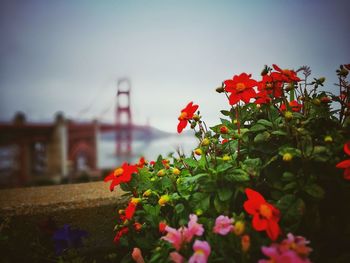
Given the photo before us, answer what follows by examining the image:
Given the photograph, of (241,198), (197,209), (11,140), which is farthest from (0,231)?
(11,140)

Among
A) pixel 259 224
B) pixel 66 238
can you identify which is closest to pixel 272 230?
pixel 259 224

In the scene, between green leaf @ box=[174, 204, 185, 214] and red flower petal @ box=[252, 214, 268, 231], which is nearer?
red flower petal @ box=[252, 214, 268, 231]

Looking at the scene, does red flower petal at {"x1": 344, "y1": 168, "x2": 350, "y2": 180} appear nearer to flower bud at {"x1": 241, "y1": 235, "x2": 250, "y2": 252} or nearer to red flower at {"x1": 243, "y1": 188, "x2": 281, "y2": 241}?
red flower at {"x1": 243, "y1": 188, "x2": 281, "y2": 241}

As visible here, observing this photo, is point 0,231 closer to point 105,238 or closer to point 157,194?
point 105,238

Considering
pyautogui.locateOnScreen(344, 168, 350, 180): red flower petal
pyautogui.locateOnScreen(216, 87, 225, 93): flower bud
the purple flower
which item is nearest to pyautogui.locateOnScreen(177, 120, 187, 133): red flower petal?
pyautogui.locateOnScreen(216, 87, 225, 93): flower bud

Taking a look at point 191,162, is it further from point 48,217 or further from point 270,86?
point 48,217

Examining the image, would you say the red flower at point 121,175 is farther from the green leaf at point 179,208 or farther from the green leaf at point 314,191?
the green leaf at point 314,191

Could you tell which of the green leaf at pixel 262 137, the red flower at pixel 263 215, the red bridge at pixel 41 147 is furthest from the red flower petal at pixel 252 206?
the red bridge at pixel 41 147
